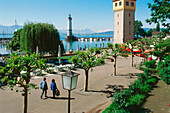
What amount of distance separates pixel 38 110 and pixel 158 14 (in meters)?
11.3

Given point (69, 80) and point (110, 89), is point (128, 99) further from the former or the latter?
point (69, 80)

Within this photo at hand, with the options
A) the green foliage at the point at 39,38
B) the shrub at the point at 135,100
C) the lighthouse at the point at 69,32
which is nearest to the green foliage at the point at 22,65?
the shrub at the point at 135,100

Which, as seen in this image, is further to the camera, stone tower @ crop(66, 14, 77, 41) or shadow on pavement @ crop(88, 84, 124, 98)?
stone tower @ crop(66, 14, 77, 41)

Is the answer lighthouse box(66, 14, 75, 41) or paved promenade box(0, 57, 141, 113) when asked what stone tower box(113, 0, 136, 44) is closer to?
paved promenade box(0, 57, 141, 113)

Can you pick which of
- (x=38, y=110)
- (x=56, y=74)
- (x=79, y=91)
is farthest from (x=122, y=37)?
(x=38, y=110)

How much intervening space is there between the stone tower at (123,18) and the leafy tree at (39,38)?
30882 millimetres

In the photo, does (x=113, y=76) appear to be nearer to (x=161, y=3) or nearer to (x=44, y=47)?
(x=161, y=3)

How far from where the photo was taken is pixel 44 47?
Result: 83.4 feet

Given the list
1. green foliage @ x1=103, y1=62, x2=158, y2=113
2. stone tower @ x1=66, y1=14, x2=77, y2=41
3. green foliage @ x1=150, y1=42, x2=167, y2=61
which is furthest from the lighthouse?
green foliage @ x1=103, y1=62, x2=158, y2=113

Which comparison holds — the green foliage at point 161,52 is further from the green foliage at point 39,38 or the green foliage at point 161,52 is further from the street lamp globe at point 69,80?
the green foliage at point 39,38

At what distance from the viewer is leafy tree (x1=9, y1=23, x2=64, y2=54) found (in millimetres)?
24984

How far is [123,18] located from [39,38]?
33196mm

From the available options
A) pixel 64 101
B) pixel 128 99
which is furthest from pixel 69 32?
pixel 128 99

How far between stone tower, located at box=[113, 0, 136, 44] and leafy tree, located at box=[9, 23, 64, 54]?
30882 millimetres
